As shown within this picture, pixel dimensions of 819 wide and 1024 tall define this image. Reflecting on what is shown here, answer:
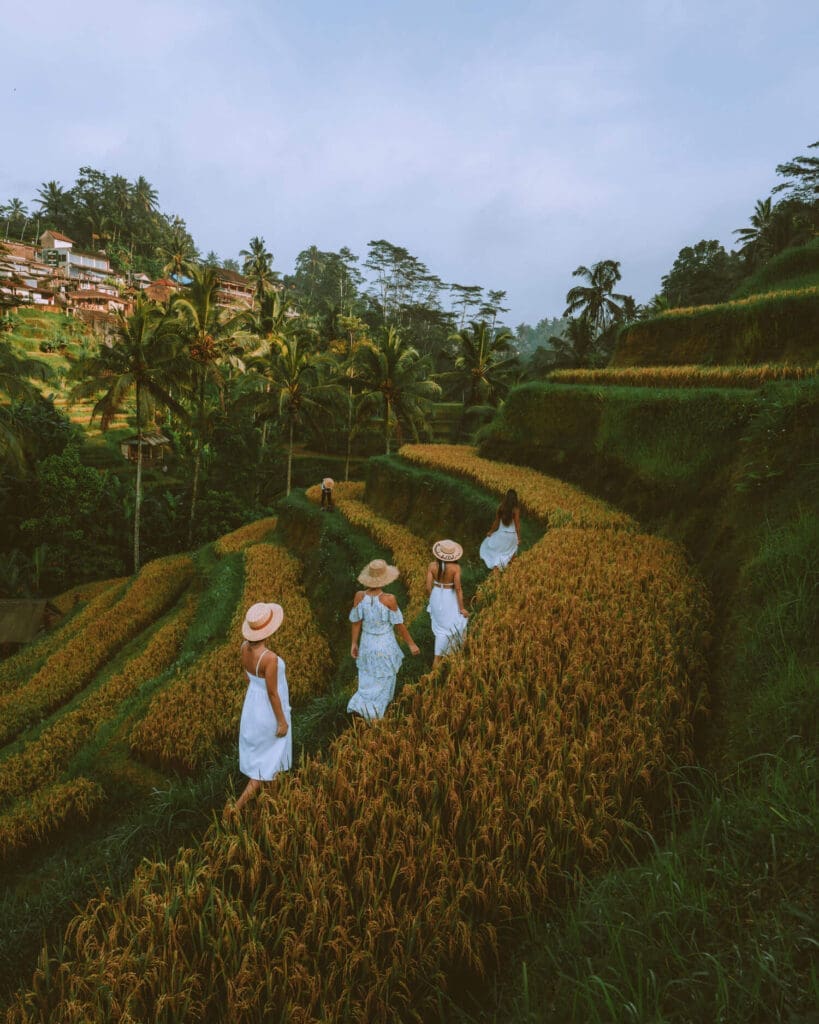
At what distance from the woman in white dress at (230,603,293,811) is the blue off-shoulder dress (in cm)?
115

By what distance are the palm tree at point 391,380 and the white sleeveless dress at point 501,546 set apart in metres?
17.9

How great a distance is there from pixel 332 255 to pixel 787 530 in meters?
86.5

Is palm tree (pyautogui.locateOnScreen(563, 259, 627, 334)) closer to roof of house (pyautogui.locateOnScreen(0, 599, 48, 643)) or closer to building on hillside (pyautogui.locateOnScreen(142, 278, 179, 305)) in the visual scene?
roof of house (pyautogui.locateOnScreen(0, 599, 48, 643))

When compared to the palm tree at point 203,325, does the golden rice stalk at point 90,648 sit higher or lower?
lower

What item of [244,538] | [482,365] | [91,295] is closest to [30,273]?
[91,295]

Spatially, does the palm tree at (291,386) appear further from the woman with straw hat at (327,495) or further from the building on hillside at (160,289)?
the building on hillside at (160,289)

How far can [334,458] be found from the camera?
129 ft

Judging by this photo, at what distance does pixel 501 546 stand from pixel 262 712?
4.86 metres

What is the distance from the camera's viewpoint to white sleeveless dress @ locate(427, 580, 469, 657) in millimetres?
5801

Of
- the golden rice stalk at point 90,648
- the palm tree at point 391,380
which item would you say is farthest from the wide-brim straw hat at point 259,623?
the palm tree at point 391,380

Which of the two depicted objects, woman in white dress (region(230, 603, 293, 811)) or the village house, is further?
the village house

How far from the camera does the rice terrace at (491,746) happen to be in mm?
2262

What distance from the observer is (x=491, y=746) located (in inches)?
142

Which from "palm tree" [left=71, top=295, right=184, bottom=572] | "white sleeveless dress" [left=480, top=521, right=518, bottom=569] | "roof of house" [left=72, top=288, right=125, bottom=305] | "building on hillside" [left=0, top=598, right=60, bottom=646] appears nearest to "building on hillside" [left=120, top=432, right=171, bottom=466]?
"palm tree" [left=71, top=295, right=184, bottom=572]
